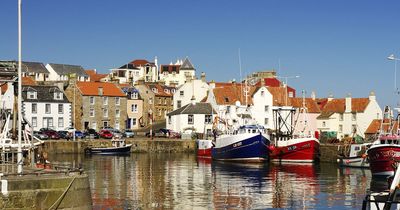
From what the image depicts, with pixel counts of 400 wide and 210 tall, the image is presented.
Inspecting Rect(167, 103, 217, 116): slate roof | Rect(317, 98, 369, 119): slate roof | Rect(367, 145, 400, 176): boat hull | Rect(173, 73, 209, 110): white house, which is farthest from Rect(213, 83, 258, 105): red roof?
Rect(367, 145, 400, 176): boat hull

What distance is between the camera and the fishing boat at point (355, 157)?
64312 millimetres

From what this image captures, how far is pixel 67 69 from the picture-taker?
15800 cm

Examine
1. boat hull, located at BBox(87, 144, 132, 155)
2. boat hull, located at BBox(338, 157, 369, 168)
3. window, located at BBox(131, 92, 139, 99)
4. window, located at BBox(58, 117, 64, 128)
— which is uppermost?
window, located at BBox(131, 92, 139, 99)

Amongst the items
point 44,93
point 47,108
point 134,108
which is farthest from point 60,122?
point 134,108

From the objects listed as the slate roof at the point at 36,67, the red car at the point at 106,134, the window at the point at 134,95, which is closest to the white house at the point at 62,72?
the slate roof at the point at 36,67

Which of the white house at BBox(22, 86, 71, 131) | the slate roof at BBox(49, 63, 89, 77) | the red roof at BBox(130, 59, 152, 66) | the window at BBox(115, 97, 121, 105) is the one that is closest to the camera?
the white house at BBox(22, 86, 71, 131)

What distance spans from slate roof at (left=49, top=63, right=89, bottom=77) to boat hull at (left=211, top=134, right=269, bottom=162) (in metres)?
89.5

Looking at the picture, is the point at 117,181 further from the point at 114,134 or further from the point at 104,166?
the point at 114,134

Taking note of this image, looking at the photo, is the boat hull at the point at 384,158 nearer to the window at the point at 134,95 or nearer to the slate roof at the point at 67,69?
the window at the point at 134,95

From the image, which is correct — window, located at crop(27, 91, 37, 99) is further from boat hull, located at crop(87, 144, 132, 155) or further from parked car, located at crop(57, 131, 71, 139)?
boat hull, located at crop(87, 144, 132, 155)

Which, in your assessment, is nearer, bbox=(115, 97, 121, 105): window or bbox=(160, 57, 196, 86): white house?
bbox=(115, 97, 121, 105): window

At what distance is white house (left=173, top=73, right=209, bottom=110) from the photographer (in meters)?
109

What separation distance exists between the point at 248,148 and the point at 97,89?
4127 centimetres

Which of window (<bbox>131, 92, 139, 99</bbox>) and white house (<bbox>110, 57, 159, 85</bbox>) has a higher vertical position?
white house (<bbox>110, 57, 159, 85</bbox>)
